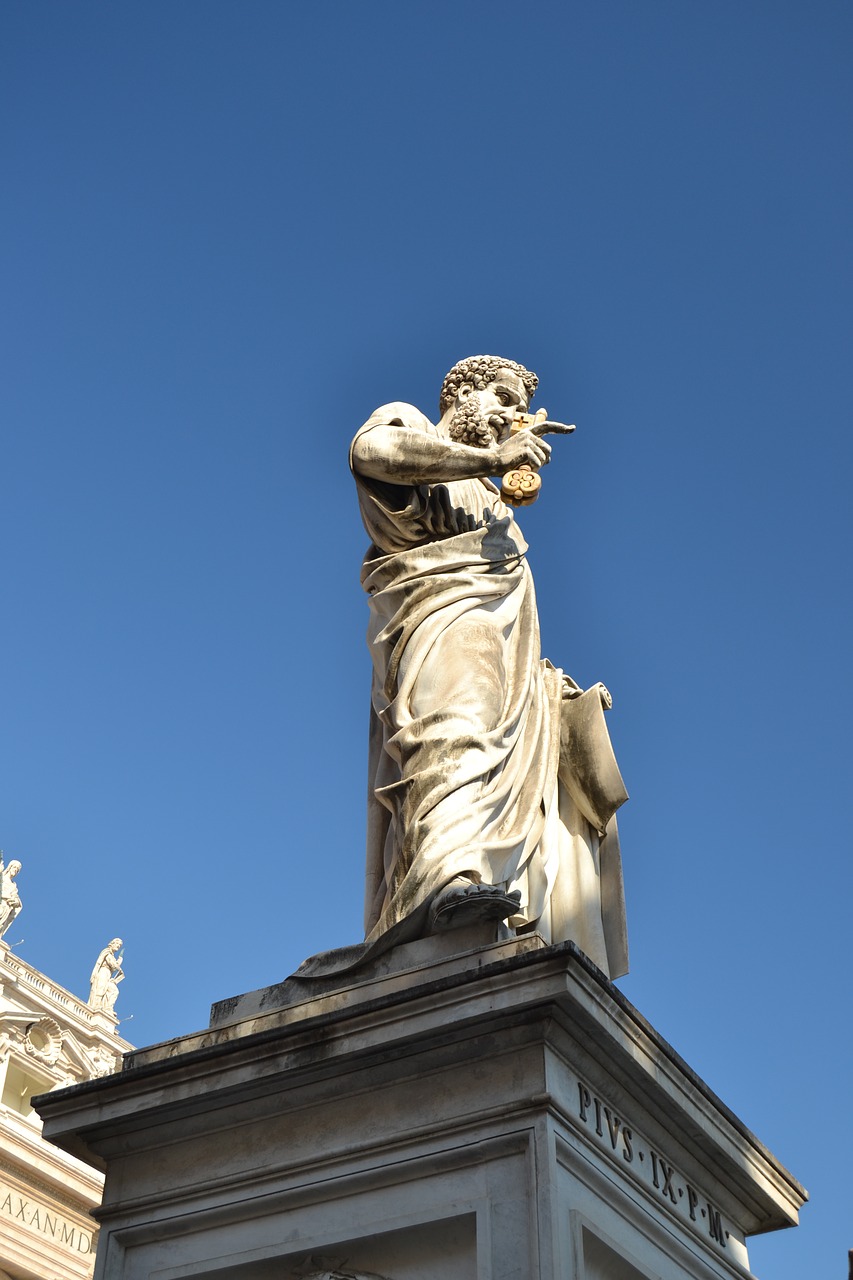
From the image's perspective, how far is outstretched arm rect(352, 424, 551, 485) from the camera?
861 centimetres

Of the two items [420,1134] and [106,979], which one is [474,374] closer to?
[420,1134]

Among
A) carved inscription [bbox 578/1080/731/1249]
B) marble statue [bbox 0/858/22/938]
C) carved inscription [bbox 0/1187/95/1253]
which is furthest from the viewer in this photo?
marble statue [bbox 0/858/22/938]

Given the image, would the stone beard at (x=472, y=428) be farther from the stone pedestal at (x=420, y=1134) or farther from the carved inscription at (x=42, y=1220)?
the carved inscription at (x=42, y=1220)

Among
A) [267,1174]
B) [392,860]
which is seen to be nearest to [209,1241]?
[267,1174]

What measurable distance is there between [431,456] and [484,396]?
1431 millimetres

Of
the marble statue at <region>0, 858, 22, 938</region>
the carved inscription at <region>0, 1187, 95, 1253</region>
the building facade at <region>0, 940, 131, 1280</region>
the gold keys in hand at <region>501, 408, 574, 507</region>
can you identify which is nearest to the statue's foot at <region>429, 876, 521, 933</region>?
the gold keys in hand at <region>501, 408, 574, 507</region>

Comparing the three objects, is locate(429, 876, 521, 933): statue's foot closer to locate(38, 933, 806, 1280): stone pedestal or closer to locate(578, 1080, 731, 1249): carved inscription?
locate(38, 933, 806, 1280): stone pedestal

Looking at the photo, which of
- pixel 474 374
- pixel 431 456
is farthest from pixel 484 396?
pixel 431 456

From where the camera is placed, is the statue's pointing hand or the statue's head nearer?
the statue's pointing hand

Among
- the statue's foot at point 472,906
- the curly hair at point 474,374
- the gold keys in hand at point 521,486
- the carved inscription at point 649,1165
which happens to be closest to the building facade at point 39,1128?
the curly hair at point 474,374

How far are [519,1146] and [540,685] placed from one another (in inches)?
124

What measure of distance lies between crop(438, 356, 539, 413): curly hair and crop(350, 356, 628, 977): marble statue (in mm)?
626

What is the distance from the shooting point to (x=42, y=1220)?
1378 inches

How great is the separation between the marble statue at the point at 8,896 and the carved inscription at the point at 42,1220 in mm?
7937
